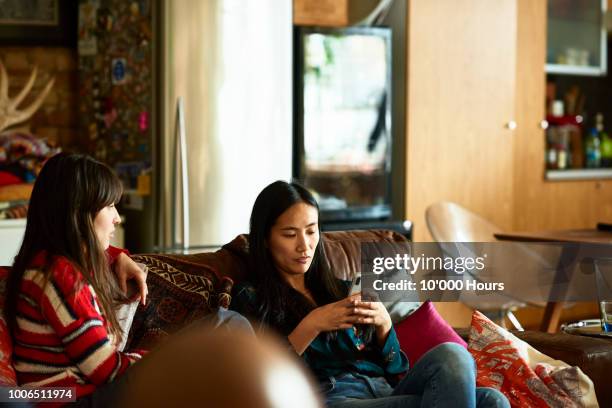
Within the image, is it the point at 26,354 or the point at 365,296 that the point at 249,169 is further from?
the point at 26,354

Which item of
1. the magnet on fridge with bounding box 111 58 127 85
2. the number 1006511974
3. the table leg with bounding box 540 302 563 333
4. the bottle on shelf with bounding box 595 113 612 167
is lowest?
the table leg with bounding box 540 302 563 333

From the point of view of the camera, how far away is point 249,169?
4344 mm

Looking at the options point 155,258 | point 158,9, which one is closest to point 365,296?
point 155,258

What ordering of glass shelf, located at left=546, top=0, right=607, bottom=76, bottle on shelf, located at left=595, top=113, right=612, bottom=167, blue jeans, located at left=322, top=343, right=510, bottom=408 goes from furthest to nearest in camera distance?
bottle on shelf, located at left=595, top=113, right=612, bottom=167, glass shelf, located at left=546, top=0, right=607, bottom=76, blue jeans, located at left=322, top=343, right=510, bottom=408

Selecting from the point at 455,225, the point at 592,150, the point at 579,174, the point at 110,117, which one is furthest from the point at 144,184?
the point at 592,150

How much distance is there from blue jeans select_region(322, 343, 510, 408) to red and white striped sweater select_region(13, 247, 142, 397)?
0.59m

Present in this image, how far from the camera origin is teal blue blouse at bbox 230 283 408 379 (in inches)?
101

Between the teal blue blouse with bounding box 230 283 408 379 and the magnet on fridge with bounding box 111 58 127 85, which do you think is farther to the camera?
the magnet on fridge with bounding box 111 58 127 85

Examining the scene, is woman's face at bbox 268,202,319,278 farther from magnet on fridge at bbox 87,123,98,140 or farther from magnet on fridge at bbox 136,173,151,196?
magnet on fridge at bbox 87,123,98,140

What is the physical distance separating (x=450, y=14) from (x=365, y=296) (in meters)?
2.89

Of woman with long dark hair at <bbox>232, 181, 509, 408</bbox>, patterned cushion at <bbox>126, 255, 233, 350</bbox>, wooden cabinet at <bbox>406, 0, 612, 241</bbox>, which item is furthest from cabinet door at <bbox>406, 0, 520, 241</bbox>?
patterned cushion at <bbox>126, 255, 233, 350</bbox>

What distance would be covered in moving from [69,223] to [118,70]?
249 centimetres

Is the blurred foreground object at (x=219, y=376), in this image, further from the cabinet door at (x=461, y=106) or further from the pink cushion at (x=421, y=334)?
the cabinet door at (x=461, y=106)

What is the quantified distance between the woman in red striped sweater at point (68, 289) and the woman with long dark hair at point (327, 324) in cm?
49
